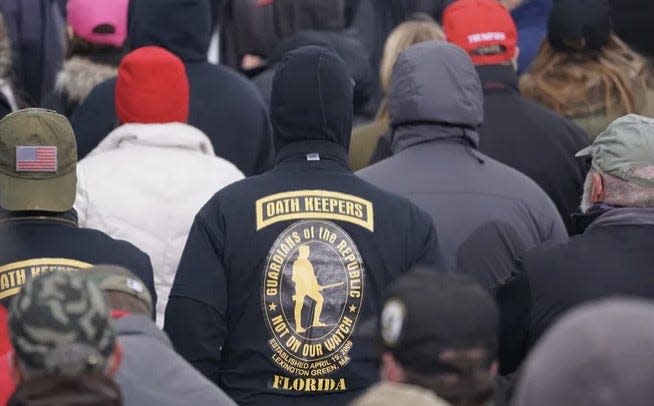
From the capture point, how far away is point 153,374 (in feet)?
13.3

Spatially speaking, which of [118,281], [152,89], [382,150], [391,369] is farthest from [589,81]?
[391,369]

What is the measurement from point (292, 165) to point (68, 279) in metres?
1.74

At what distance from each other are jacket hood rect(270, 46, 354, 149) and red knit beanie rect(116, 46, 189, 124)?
1.24 m

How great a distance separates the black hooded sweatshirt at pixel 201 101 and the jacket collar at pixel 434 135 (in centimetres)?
124

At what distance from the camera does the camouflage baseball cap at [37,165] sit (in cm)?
512

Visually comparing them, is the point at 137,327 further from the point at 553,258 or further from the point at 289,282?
the point at 553,258

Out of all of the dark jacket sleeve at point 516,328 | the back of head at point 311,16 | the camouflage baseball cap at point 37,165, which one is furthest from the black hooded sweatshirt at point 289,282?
the back of head at point 311,16

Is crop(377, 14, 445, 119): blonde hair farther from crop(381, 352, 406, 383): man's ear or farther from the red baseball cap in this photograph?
crop(381, 352, 406, 383): man's ear

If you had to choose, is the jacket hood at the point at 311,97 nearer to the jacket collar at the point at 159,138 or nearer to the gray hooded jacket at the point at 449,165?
the gray hooded jacket at the point at 449,165

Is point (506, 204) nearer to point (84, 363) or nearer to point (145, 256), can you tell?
point (145, 256)

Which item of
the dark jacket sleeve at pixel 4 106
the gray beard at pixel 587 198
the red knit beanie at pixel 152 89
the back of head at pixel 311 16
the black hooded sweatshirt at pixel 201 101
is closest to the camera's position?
the gray beard at pixel 587 198

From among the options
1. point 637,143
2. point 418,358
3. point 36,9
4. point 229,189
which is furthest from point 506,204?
point 36,9

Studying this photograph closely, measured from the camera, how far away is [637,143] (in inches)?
203

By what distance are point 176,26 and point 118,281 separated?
127 inches
